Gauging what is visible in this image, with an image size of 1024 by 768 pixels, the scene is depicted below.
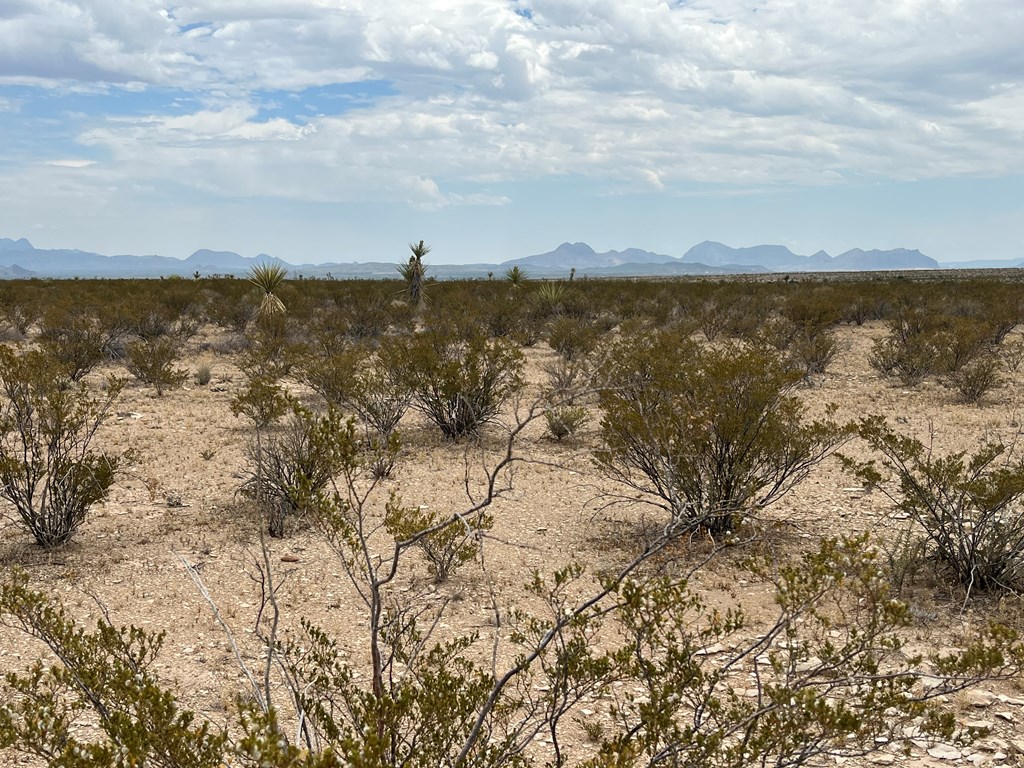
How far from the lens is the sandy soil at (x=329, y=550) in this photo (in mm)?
5352

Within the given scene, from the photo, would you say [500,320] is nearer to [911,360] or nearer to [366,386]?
[911,360]

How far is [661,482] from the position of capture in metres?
7.52

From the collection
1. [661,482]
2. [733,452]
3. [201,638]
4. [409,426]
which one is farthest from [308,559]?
[409,426]

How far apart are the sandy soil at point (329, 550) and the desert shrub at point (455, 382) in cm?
42

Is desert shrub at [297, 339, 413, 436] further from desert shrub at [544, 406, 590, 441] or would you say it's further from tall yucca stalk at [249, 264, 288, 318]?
tall yucca stalk at [249, 264, 288, 318]

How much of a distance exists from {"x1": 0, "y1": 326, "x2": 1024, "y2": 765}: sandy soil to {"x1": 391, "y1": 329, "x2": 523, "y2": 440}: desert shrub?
1.37 ft

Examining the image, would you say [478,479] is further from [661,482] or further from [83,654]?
[83,654]

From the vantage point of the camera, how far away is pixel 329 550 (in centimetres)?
723

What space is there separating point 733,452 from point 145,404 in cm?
1061

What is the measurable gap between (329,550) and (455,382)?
4.75 metres

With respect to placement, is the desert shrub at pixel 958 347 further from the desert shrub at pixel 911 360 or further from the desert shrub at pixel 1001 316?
the desert shrub at pixel 1001 316

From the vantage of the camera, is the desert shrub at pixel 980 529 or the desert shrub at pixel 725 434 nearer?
the desert shrub at pixel 980 529

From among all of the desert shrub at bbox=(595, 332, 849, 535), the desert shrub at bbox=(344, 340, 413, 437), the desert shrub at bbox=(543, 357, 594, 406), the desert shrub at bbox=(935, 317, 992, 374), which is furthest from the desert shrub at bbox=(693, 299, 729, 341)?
the desert shrub at bbox=(595, 332, 849, 535)

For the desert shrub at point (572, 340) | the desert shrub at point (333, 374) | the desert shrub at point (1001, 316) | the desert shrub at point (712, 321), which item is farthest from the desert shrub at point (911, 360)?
the desert shrub at point (333, 374)
